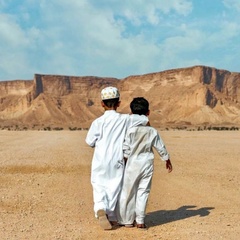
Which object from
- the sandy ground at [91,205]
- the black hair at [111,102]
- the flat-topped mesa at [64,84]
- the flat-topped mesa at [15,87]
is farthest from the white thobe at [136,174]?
the flat-topped mesa at [15,87]

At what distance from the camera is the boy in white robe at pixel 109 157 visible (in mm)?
5945

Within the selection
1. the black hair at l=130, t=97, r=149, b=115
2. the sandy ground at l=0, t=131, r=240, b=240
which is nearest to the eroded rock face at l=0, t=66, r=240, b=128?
the sandy ground at l=0, t=131, r=240, b=240

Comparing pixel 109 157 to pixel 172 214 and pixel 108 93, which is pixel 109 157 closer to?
pixel 108 93

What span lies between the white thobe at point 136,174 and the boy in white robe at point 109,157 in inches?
3.1

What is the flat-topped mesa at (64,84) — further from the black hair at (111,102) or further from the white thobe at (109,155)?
the white thobe at (109,155)

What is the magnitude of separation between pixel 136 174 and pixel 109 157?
1.34 feet

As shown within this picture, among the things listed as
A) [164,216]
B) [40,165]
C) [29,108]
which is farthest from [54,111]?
[164,216]

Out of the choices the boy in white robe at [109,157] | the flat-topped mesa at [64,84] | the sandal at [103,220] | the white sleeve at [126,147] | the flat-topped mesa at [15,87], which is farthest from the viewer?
the flat-topped mesa at [15,87]

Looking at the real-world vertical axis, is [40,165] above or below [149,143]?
below

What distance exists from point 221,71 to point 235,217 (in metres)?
116

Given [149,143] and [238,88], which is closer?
[149,143]

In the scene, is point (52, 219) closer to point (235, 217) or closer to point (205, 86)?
point (235, 217)

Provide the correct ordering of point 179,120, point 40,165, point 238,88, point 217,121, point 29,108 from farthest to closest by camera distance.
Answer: point 29,108
point 238,88
point 179,120
point 217,121
point 40,165

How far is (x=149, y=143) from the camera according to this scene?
19.9ft
